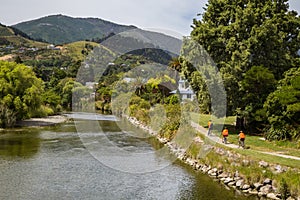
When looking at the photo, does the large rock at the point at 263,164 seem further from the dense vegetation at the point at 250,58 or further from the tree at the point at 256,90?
the tree at the point at 256,90

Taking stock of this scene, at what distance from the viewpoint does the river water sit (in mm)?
17625

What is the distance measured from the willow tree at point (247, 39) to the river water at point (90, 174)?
27.6 feet

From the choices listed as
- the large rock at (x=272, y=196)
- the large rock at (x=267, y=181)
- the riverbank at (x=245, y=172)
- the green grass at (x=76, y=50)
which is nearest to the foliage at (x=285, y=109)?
the riverbank at (x=245, y=172)

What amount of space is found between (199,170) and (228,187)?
401 cm

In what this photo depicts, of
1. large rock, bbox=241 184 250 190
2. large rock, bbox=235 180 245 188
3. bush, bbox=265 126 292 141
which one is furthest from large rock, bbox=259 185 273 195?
bush, bbox=265 126 292 141

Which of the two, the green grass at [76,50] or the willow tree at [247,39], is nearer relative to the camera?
the willow tree at [247,39]

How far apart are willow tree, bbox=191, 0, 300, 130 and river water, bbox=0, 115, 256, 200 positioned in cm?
842

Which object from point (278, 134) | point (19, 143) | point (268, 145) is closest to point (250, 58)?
point (278, 134)

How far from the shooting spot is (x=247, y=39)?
28812mm

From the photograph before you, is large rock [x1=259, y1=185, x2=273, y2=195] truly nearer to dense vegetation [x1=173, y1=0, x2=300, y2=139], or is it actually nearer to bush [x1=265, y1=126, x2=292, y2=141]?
bush [x1=265, y1=126, x2=292, y2=141]

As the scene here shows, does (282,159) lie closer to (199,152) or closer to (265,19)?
(199,152)

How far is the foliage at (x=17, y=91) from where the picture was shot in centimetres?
4175

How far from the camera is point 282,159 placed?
19344 mm

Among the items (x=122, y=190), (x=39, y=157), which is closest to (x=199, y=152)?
(x=122, y=190)
